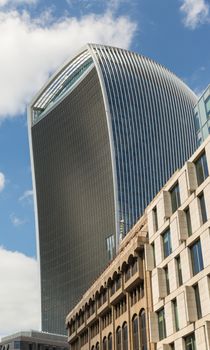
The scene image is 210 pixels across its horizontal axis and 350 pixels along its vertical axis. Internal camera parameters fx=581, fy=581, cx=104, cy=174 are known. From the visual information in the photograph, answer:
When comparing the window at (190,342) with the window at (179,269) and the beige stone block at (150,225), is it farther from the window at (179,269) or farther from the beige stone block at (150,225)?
the beige stone block at (150,225)

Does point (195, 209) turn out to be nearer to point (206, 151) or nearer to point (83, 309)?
point (206, 151)

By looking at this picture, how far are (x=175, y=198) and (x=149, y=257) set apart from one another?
9245mm

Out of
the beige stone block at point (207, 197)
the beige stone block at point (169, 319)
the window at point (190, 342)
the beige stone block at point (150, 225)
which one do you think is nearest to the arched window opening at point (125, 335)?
the beige stone block at point (150, 225)

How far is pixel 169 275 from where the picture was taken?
64.9m

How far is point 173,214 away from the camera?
65375 mm

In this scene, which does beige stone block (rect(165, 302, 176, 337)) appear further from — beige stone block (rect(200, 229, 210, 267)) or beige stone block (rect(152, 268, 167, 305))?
beige stone block (rect(200, 229, 210, 267))

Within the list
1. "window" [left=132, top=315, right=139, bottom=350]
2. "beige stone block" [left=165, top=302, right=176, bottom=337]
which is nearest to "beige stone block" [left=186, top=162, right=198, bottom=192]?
"beige stone block" [left=165, top=302, right=176, bottom=337]

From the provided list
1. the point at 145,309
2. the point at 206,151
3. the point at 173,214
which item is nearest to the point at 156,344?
the point at 145,309

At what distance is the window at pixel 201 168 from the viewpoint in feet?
196

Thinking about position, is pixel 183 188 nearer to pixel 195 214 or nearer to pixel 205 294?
pixel 195 214

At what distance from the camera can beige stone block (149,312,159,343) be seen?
218ft

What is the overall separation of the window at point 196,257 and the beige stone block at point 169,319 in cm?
682

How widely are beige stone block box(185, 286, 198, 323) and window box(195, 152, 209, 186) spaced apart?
11138 millimetres

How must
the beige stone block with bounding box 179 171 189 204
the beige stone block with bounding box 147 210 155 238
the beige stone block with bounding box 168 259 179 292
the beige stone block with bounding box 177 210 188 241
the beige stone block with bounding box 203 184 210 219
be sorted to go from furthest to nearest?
the beige stone block with bounding box 147 210 155 238
the beige stone block with bounding box 179 171 189 204
the beige stone block with bounding box 168 259 179 292
the beige stone block with bounding box 177 210 188 241
the beige stone block with bounding box 203 184 210 219
